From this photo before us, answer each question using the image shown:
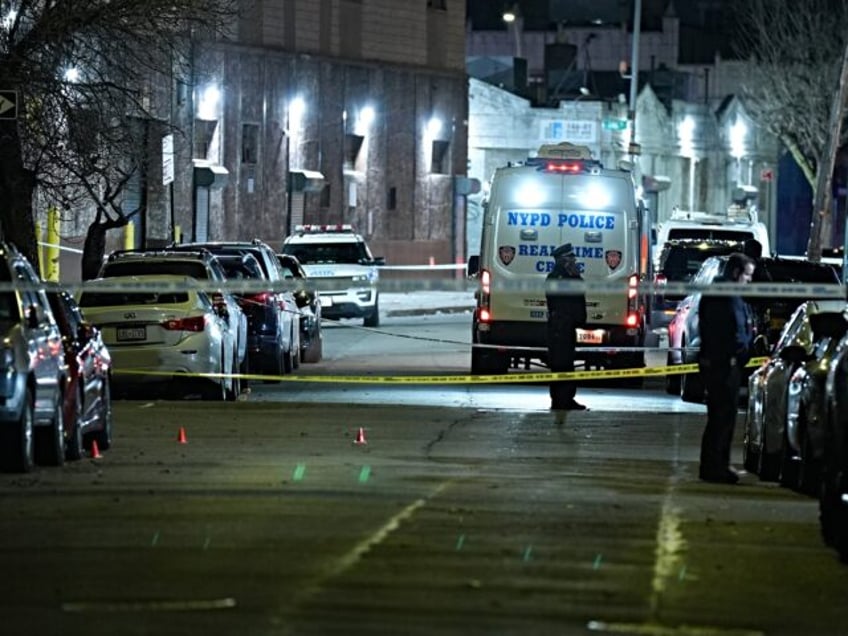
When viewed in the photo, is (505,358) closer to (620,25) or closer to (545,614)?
(545,614)

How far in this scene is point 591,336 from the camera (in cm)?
2727

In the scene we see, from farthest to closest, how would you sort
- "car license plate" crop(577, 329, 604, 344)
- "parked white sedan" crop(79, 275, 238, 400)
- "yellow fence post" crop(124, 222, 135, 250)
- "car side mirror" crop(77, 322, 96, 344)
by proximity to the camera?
"yellow fence post" crop(124, 222, 135, 250)
"car license plate" crop(577, 329, 604, 344)
"parked white sedan" crop(79, 275, 238, 400)
"car side mirror" crop(77, 322, 96, 344)

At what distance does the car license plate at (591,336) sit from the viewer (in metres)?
27.2

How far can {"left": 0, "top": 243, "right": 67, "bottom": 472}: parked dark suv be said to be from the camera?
1506 cm

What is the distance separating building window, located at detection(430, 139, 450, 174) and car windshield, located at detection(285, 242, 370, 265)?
2120cm

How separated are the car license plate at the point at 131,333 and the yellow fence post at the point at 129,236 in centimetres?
1980

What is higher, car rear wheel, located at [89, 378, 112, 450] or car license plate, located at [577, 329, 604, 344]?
car license plate, located at [577, 329, 604, 344]

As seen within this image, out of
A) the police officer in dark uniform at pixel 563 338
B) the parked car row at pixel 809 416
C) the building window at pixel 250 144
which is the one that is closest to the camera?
the parked car row at pixel 809 416

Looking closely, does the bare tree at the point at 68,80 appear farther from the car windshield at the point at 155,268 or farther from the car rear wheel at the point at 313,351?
the car rear wheel at the point at 313,351

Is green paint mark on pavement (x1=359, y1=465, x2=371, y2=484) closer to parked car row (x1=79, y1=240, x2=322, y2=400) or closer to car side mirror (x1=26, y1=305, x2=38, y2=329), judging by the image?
car side mirror (x1=26, y1=305, x2=38, y2=329)

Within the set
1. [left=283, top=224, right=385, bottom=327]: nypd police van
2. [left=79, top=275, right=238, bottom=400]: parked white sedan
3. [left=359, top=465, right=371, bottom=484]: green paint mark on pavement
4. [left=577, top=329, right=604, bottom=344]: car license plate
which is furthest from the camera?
[left=283, top=224, right=385, bottom=327]: nypd police van

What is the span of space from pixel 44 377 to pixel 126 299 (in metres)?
7.66

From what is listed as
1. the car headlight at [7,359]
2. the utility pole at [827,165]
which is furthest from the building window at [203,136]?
the car headlight at [7,359]

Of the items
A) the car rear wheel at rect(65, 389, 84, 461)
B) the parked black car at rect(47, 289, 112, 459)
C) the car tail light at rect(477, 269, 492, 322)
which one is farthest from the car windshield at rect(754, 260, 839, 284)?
the car rear wheel at rect(65, 389, 84, 461)
